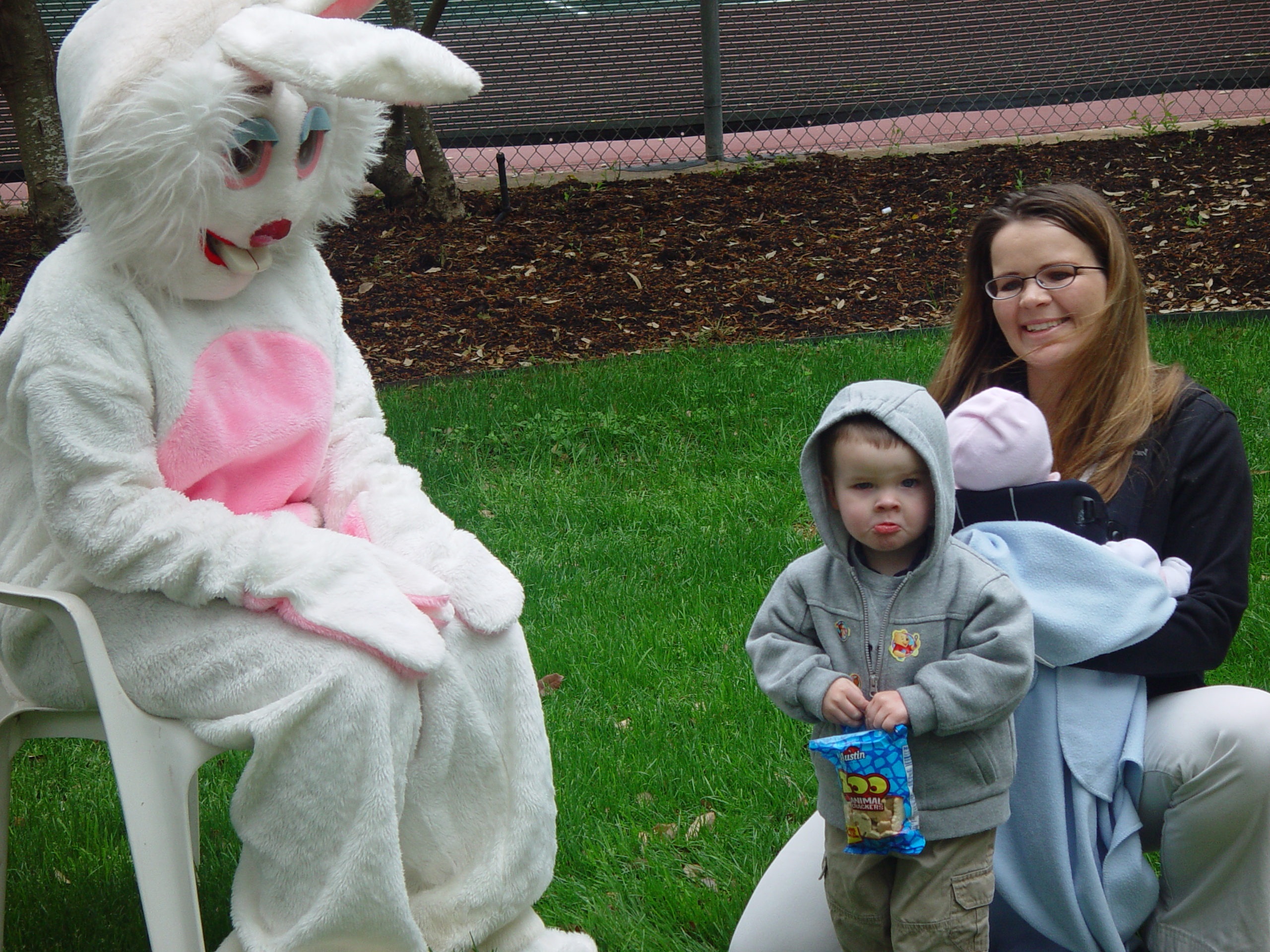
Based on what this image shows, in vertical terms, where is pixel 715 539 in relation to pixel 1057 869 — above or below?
below

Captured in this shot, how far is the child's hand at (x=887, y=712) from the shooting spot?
1834mm

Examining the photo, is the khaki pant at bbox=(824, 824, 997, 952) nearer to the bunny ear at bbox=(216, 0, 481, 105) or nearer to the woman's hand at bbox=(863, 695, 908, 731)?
the woman's hand at bbox=(863, 695, 908, 731)

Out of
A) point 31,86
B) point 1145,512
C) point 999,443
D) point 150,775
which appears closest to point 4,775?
point 150,775

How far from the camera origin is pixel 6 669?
2168 mm

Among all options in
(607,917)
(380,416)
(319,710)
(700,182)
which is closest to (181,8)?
(380,416)

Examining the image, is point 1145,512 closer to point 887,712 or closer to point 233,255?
point 887,712

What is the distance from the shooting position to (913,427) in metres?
1.88

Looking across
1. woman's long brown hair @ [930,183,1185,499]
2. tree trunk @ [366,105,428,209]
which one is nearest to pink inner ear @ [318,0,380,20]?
woman's long brown hair @ [930,183,1185,499]

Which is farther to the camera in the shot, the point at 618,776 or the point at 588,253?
the point at 588,253

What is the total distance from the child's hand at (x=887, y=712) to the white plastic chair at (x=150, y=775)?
1.07 meters

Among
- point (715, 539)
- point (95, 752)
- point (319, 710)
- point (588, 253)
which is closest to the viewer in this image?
point (319, 710)

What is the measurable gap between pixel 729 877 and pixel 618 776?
444 mm

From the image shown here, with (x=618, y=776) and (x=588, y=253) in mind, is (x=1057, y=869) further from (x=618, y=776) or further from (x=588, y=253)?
(x=588, y=253)

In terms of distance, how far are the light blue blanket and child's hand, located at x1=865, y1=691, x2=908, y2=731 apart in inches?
12.5
